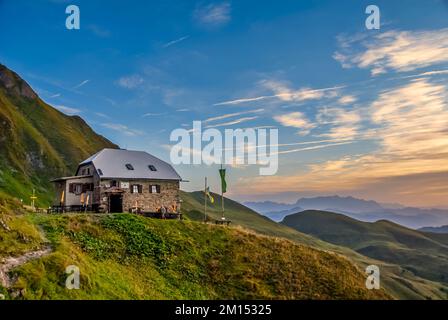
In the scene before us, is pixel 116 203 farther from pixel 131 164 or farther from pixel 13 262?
pixel 13 262

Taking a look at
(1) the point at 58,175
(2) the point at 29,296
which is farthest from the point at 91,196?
(1) the point at 58,175

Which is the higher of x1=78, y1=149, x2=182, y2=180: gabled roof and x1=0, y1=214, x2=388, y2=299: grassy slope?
x1=78, y1=149, x2=182, y2=180: gabled roof

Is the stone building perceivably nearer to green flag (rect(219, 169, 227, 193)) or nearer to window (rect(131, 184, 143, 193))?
window (rect(131, 184, 143, 193))

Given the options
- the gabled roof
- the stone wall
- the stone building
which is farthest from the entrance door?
the gabled roof

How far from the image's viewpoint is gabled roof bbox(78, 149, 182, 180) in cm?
5316

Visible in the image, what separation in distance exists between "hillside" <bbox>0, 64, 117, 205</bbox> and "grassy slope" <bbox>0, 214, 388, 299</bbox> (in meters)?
64.4

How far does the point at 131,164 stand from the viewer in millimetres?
56062

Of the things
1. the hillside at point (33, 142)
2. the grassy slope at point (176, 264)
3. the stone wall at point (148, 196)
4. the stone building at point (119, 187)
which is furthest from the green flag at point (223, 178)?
the hillside at point (33, 142)

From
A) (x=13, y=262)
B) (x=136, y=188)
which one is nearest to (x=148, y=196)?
(x=136, y=188)

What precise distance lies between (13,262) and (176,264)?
14.6 m

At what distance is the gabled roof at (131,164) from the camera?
53.2 m

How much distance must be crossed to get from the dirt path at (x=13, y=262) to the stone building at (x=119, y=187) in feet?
74.7

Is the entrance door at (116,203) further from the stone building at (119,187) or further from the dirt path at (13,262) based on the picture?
the dirt path at (13,262)
